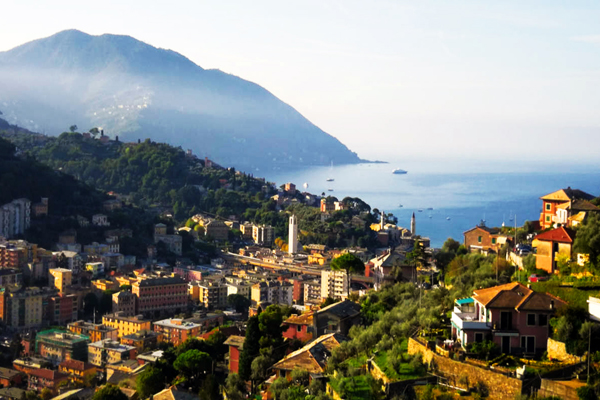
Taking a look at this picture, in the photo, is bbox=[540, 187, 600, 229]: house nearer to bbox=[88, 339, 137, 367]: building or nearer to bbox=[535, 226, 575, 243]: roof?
bbox=[535, 226, 575, 243]: roof

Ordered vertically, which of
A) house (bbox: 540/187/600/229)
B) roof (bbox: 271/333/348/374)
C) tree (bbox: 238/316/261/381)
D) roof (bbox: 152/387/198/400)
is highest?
house (bbox: 540/187/600/229)

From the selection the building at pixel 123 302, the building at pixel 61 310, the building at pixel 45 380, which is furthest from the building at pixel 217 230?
the building at pixel 45 380

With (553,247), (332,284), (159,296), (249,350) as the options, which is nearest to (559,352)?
(553,247)

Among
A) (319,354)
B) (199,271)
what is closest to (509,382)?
(319,354)

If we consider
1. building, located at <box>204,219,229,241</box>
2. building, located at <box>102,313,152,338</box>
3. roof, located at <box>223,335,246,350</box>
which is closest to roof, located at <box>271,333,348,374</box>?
roof, located at <box>223,335,246,350</box>

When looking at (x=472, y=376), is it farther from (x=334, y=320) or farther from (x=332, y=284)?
(x=332, y=284)

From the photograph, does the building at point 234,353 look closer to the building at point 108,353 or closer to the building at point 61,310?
the building at point 108,353
